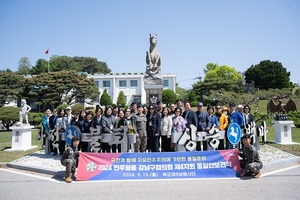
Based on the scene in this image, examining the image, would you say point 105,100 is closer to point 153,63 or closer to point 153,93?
point 153,63

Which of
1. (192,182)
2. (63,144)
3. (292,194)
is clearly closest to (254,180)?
(292,194)

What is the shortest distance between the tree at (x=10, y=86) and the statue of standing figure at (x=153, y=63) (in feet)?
89.1

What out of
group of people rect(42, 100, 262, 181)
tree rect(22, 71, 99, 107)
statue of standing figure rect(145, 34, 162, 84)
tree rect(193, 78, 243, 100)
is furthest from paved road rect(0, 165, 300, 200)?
tree rect(193, 78, 243, 100)

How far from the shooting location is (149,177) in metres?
6.16

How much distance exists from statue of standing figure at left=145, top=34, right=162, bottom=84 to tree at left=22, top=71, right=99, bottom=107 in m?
21.3

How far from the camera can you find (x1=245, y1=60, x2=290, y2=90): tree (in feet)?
157

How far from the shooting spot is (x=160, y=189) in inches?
210

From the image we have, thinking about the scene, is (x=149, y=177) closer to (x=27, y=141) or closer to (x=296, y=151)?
(x=296, y=151)

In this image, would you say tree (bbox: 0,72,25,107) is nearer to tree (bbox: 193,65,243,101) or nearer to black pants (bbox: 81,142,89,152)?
tree (bbox: 193,65,243,101)

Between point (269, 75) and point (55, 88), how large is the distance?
127 ft

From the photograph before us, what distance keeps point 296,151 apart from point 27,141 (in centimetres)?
1124

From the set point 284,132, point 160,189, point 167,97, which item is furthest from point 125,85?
point 160,189

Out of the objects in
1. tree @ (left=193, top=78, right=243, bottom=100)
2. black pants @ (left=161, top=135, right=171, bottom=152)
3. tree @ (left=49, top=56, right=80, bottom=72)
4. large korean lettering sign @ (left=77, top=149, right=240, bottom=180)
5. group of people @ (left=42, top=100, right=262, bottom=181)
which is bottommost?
large korean lettering sign @ (left=77, top=149, right=240, bottom=180)

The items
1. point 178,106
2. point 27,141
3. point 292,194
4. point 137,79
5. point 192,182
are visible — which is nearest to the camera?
point 292,194
